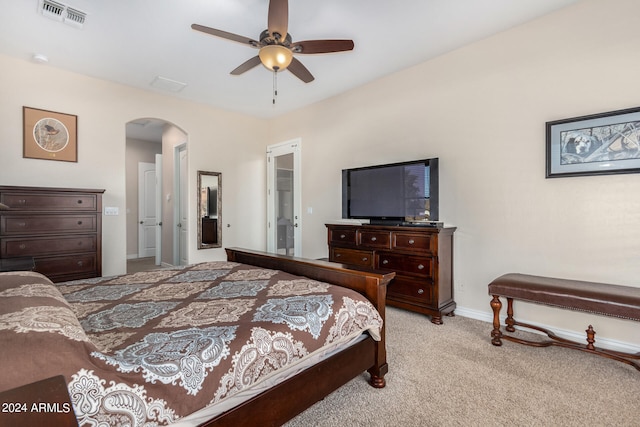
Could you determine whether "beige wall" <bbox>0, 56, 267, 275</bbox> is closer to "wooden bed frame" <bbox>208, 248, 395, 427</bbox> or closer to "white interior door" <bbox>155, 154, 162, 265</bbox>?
"white interior door" <bbox>155, 154, 162, 265</bbox>

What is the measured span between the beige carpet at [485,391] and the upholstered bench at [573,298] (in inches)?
3.5

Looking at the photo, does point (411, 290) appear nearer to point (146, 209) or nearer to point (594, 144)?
point (594, 144)

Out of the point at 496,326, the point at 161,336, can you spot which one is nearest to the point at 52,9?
the point at 161,336

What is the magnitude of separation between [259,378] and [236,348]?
0.56 ft

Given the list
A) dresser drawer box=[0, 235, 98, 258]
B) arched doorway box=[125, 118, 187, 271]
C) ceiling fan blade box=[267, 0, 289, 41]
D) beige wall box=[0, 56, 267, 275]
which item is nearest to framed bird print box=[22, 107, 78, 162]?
beige wall box=[0, 56, 267, 275]

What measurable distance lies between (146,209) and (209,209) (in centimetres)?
306

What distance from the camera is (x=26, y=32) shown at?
2898 millimetres

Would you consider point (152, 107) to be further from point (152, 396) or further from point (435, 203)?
point (152, 396)

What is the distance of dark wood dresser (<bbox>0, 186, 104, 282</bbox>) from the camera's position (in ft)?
9.77

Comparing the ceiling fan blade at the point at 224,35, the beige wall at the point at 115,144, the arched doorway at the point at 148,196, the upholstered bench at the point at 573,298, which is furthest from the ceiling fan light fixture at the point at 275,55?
the arched doorway at the point at 148,196

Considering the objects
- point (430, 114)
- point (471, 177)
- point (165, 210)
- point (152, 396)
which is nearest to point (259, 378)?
point (152, 396)

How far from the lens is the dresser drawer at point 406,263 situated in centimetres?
302

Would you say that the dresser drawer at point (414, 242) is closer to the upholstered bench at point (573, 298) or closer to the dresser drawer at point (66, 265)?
the upholstered bench at point (573, 298)

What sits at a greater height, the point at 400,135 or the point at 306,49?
the point at 306,49
